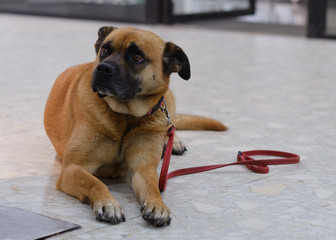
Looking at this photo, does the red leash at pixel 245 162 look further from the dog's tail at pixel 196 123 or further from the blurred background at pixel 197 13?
the blurred background at pixel 197 13

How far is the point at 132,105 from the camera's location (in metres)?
3.43

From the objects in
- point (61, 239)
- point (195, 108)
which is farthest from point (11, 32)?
point (61, 239)

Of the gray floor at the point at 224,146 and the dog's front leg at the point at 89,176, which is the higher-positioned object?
the dog's front leg at the point at 89,176

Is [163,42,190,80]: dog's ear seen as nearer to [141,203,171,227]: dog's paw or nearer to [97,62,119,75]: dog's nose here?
[97,62,119,75]: dog's nose

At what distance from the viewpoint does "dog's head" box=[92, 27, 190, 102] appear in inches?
128

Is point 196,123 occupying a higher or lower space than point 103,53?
lower

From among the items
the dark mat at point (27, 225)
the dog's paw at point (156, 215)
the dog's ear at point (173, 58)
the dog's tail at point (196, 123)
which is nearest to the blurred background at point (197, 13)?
the dog's tail at point (196, 123)

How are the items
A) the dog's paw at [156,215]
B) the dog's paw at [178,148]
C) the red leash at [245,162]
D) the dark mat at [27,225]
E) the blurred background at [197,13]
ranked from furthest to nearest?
1. the blurred background at [197,13]
2. the dog's paw at [178,148]
3. the red leash at [245,162]
4. the dog's paw at [156,215]
5. the dark mat at [27,225]

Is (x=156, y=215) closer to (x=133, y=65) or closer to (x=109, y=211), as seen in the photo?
(x=109, y=211)

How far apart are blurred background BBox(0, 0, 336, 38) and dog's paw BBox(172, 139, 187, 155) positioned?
7.51 m

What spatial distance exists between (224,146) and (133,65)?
1377mm

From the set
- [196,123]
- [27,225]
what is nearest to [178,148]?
[196,123]

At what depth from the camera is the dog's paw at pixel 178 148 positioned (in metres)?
4.23

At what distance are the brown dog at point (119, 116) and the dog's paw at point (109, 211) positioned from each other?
5cm
